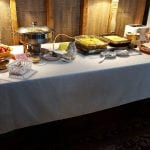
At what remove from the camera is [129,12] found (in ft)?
8.64

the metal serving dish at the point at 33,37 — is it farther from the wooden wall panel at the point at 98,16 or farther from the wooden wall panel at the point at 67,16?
→ the wooden wall panel at the point at 98,16

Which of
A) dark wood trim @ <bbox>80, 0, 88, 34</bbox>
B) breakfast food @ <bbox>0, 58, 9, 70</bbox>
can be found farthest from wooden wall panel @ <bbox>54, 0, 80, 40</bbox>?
breakfast food @ <bbox>0, 58, 9, 70</bbox>

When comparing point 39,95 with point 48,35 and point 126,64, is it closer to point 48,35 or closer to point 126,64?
point 48,35

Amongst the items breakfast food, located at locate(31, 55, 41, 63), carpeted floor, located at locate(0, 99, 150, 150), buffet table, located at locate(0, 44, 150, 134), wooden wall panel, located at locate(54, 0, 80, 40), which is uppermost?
wooden wall panel, located at locate(54, 0, 80, 40)

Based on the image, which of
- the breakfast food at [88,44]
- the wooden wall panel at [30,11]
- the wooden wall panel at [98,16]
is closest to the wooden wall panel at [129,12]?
the wooden wall panel at [98,16]

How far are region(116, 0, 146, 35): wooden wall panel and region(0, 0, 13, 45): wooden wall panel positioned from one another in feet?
4.41

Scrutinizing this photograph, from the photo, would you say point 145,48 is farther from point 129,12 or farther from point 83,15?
point 129,12

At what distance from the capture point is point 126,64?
140cm

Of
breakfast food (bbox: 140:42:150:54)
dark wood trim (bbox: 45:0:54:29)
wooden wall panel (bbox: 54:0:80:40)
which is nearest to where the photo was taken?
breakfast food (bbox: 140:42:150:54)

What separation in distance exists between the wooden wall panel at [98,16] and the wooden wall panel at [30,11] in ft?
1.82

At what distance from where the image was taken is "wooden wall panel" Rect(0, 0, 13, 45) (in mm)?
1978

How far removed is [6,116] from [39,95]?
0.72ft

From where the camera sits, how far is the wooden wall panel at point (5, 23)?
1978 millimetres

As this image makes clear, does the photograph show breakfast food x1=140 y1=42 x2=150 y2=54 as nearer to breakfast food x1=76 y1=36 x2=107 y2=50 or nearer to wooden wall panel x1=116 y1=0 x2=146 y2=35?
breakfast food x1=76 y1=36 x2=107 y2=50
